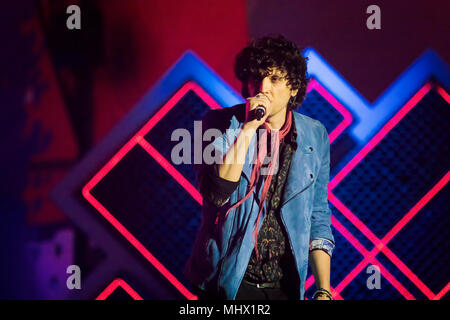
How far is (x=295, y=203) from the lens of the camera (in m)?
1.71

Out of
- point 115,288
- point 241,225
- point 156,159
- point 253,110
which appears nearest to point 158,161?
point 156,159

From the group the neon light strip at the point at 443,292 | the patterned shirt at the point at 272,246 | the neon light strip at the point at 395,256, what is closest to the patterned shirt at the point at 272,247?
the patterned shirt at the point at 272,246

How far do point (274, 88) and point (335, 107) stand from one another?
0.77 m

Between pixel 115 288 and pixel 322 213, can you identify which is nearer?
pixel 322 213

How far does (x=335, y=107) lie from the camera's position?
2350 mm

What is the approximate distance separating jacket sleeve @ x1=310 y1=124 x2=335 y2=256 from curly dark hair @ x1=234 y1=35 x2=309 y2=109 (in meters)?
0.32

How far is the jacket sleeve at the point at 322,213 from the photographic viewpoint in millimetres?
1761

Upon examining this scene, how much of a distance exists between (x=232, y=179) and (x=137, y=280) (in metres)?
1.19

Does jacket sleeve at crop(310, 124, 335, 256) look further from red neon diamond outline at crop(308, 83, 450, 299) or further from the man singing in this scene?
red neon diamond outline at crop(308, 83, 450, 299)

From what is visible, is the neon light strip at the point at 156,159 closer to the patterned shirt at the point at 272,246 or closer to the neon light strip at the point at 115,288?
the neon light strip at the point at 115,288

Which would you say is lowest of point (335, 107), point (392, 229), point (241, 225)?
point (241, 225)

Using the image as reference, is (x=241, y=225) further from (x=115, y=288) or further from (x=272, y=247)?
(x=115, y=288)
